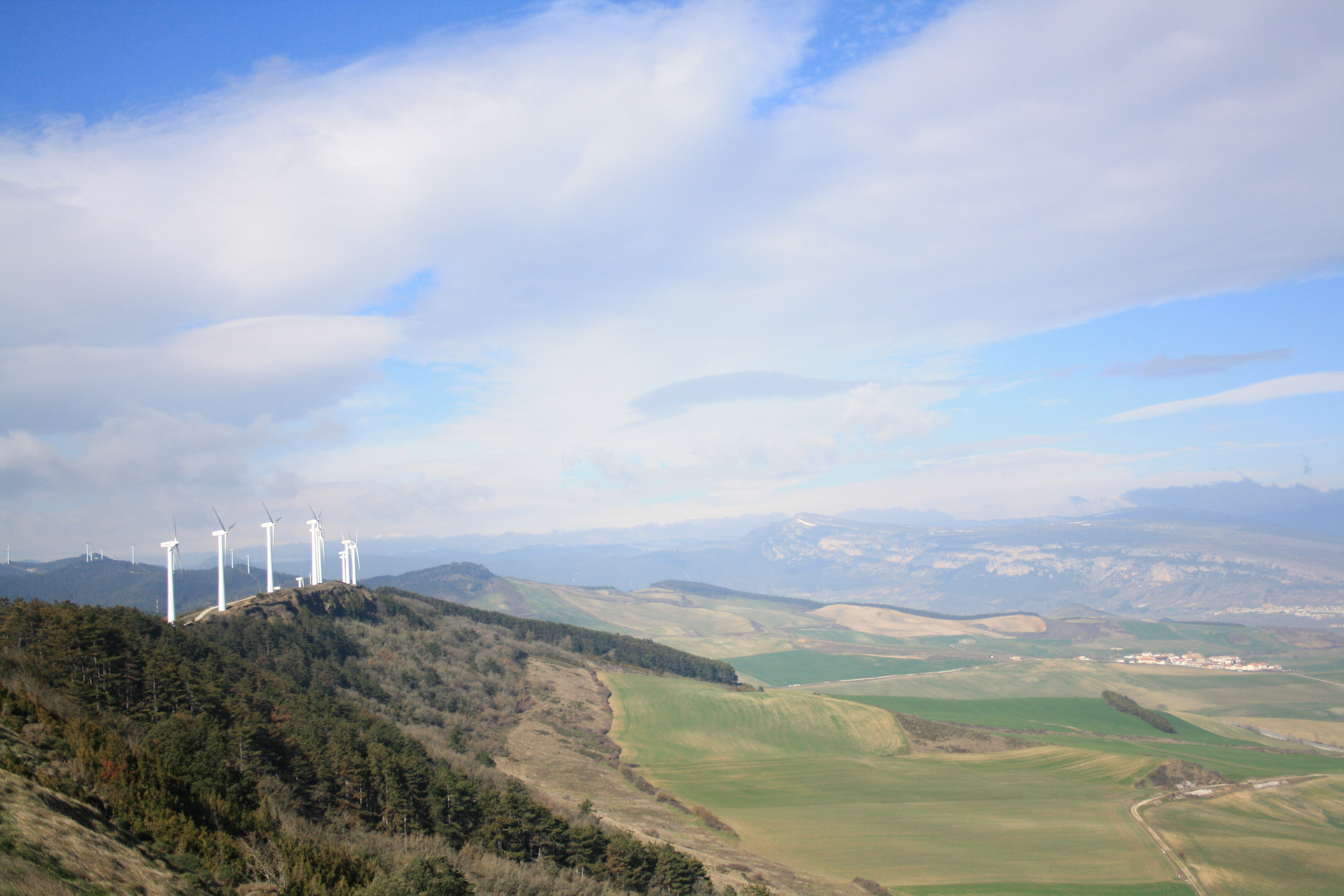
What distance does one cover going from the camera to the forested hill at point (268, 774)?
933 inches

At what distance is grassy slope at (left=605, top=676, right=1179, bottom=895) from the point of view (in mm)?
57688

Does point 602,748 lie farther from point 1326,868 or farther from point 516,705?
point 1326,868

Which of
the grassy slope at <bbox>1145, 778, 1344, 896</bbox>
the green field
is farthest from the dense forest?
the grassy slope at <bbox>1145, 778, 1344, 896</bbox>

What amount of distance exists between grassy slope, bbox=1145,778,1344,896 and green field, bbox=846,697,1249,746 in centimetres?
4918

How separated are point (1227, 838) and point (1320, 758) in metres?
64.8

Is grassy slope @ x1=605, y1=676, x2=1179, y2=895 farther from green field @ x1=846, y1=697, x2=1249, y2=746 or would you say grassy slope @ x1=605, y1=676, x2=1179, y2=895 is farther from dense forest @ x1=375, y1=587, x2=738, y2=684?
dense forest @ x1=375, y1=587, x2=738, y2=684

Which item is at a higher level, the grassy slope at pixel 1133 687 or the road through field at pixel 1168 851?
the road through field at pixel 1168 851

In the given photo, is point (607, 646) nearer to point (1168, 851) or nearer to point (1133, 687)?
point (1133, 687)

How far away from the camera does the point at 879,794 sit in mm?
80375

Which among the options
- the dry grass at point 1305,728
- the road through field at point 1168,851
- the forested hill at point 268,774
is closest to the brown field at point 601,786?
the forested hill at point 268,774

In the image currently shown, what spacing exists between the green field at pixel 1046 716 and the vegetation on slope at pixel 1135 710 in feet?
3.09

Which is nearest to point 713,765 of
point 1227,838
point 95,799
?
point 1227,838

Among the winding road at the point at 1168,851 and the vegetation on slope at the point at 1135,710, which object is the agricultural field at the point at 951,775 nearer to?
the winding road at the point at 1168,851

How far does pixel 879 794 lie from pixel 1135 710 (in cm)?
10096
